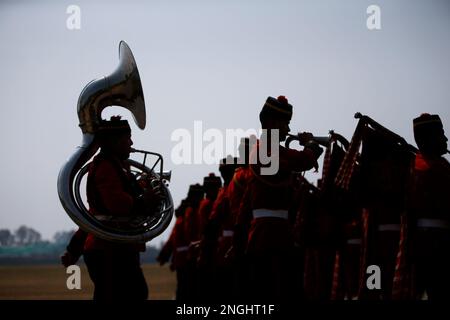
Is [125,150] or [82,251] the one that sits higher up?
[125,150]

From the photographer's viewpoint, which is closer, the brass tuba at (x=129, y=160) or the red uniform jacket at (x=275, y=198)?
the brass tuba at (x=129, y=160)

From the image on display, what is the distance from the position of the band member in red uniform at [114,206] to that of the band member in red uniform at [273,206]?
94 cm

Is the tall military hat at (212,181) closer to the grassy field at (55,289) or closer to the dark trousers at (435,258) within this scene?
the grassy field at (55,289)

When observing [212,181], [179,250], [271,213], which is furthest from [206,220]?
[271,213]

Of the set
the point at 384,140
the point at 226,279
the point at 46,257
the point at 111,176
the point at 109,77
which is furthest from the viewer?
the point at 46,257

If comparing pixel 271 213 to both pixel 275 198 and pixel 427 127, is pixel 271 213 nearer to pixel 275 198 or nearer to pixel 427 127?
pixel 275 198

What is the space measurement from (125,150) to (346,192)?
2.85 m

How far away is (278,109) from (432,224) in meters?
1.68

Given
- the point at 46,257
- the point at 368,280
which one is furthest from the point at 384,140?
the point at 46,257

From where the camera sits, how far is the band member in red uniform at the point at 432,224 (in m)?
8.94

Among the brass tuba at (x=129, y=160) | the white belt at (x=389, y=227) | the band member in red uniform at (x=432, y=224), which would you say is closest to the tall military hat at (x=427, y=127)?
the band member in red uniform at (x=432, y=224)

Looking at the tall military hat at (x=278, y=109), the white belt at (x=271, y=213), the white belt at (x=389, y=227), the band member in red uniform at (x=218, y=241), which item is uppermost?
the tall military hat at (x=278, y=109)
